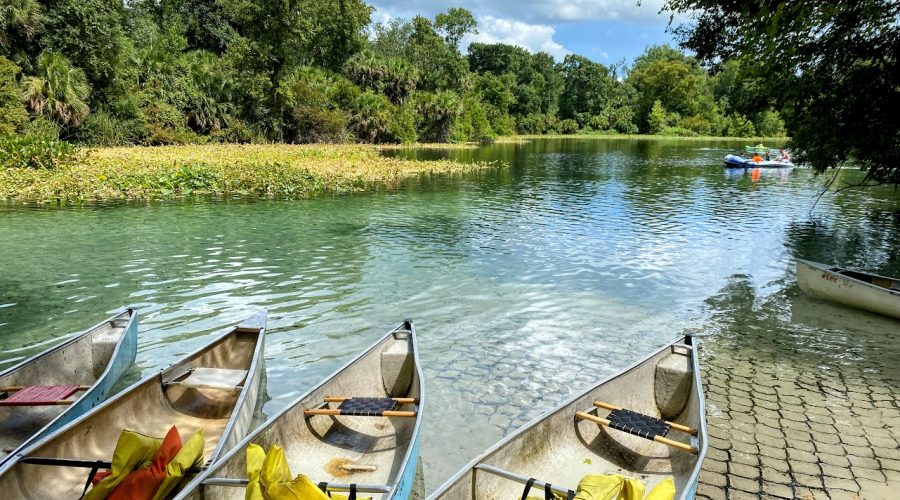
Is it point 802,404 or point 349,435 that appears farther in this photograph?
point 802,404

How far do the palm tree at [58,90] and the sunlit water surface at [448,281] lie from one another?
13974 mm

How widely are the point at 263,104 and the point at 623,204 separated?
32.1m

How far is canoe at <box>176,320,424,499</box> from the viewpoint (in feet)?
14.0

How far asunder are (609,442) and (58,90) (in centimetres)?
3434

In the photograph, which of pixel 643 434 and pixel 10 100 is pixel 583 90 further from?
pixel 643 434

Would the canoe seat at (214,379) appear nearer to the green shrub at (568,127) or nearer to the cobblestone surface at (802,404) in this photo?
the cobblestone surface at (802,404)

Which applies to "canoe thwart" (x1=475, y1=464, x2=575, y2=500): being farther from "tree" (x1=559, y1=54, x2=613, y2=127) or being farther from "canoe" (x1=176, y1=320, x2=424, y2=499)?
"tree" (x1=559, y1=54, x2=613, y2=127)

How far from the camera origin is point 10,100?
26.8 metres

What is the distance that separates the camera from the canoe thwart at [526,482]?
4.06 meters

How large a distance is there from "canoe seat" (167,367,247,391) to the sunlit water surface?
0.82 meters

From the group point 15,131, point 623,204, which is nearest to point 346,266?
point 623,204

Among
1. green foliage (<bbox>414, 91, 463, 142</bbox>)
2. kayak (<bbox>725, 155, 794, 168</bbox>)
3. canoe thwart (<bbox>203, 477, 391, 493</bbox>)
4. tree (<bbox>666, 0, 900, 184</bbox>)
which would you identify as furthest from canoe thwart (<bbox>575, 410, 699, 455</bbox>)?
green foliage (<bbox>414, 91, 463, 142</bbox>)

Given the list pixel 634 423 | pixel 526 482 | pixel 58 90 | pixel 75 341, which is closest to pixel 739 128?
pixel 58 90

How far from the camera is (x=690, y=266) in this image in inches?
547
